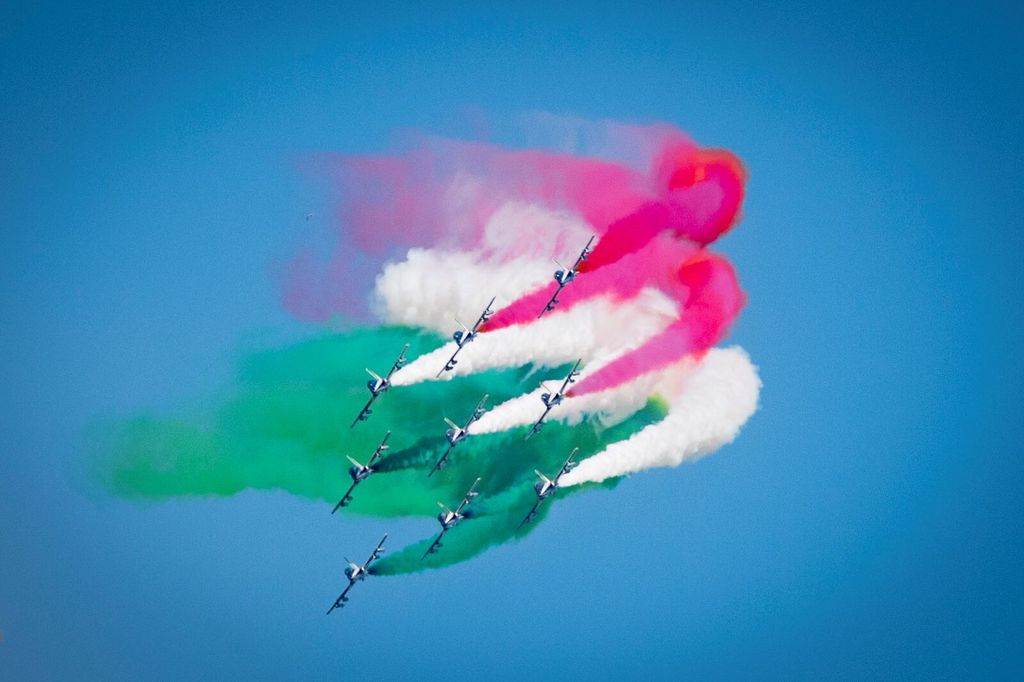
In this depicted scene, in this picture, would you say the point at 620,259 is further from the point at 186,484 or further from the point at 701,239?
the point at 186,484

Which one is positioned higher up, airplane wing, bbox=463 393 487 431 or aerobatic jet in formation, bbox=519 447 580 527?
airplane wing, bbox=463 393 487 431

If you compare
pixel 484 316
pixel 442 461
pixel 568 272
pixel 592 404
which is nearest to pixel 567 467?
pixel 592 404

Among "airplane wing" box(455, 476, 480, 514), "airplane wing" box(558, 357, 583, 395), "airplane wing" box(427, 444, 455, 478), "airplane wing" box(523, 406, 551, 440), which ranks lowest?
"airplane wing" box(455, 476, 480, 514)

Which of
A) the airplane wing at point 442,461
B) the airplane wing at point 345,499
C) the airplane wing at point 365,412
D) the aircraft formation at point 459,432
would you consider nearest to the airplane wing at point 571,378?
the aircraft formation at point 459,432

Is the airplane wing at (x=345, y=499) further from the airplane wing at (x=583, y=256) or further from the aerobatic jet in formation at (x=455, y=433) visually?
the airplane wing at (x=583, y=256)

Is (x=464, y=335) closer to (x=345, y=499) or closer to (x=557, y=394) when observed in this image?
(x=557, y=394)

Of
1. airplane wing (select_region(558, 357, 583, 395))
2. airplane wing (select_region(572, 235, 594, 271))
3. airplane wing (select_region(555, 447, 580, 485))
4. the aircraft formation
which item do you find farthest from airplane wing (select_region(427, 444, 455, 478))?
airplane wing (select_region(572, 235, 594, 271))

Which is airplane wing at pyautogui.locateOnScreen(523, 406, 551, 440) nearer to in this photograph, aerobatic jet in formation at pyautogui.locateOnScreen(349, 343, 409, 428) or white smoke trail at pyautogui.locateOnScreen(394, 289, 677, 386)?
white smoke trail at pyautogui.locateOnScreen(394, 289, 677, 386)
